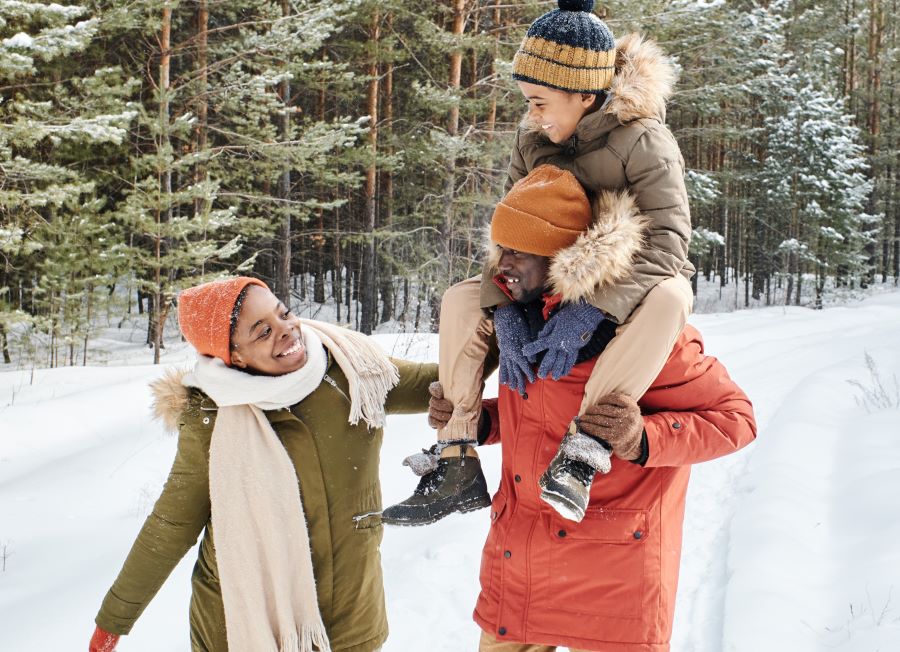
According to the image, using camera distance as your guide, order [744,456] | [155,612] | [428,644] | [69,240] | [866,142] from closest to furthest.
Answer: [428,644] < [155,612] < [744,456] < [69,240] < [866,142]

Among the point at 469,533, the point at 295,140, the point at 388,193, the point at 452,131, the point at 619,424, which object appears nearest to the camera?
the point at 619,424

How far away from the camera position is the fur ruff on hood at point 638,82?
1938 millimetres

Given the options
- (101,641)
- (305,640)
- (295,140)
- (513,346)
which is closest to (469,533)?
(305,640)

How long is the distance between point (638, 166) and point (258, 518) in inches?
64.7

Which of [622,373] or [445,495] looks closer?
[622,373]

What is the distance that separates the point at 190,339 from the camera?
2363 mm

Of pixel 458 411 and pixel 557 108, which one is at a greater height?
pixel 557 108

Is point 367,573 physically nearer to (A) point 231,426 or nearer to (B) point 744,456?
(A) point 231,426

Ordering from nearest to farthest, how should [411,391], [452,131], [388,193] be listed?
[411,391], [452,131], [388,193]

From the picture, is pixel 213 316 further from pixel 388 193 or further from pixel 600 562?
pixel 388 193

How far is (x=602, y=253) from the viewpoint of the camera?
174 centimetres

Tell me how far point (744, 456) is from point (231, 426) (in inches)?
194

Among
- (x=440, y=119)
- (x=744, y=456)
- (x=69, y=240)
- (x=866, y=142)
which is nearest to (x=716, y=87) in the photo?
(x=440, y=119)

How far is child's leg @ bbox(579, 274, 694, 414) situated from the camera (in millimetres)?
1729
